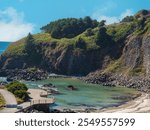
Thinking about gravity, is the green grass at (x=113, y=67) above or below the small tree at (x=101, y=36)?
below

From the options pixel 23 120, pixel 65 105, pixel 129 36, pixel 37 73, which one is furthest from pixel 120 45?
pixel 23 120

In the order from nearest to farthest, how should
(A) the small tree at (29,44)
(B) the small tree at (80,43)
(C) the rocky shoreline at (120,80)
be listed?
(C) the rocky shoreline at (120,80), (A) the small tree at (29,44), (B) the small tree at (80,43)

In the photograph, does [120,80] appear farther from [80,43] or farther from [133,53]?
[80,43]

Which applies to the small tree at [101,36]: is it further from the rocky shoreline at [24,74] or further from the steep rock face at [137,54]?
the rocky shoreline at [24,74]

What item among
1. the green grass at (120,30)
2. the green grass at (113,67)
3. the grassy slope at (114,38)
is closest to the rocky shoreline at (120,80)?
the grassy slope at (114,38)

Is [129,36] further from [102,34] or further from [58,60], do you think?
[58,60]

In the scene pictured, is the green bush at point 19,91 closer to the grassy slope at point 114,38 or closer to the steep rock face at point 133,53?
the grassy slope at point 114,38

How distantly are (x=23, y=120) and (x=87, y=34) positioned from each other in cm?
8753

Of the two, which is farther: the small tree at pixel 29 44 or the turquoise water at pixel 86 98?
the small tree at pixel 29 44

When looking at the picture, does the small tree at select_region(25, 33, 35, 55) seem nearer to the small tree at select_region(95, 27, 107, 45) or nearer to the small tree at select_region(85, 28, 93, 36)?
the small tree at select_region(85, 28, 93, 36)

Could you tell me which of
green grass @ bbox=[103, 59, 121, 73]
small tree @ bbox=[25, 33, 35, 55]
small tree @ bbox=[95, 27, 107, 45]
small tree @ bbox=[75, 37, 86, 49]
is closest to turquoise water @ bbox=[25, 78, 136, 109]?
small tree @ bbox=[25, 33, 35, 55]

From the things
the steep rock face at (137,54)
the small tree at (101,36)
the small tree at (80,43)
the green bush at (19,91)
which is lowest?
the green bush at (19,91)

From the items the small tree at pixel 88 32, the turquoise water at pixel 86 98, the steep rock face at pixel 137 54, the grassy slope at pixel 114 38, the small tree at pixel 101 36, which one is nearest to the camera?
the turquoise water at pixel 86 98

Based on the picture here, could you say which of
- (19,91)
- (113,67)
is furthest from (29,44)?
(19,91)
